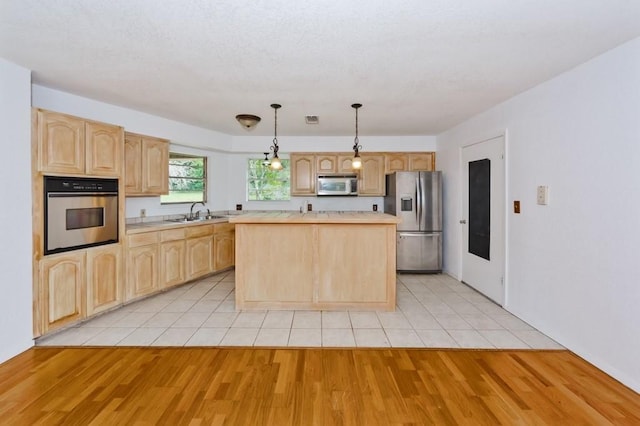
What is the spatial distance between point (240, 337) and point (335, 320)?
0.97 meters

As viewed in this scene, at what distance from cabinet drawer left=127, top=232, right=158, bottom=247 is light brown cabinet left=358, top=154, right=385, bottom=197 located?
10.7 feet

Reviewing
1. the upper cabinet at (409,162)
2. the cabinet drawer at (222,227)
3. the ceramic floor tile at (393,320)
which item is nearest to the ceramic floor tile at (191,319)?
the cabinet drawer at (222,227)

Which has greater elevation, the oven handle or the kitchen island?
the oven handle

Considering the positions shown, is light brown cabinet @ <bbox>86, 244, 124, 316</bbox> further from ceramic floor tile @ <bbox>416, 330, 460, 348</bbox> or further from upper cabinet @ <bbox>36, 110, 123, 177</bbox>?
ceramic floor tile @ <bbox>416, 330, 460, 348</bbox>

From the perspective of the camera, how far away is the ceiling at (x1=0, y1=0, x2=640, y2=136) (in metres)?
1.82

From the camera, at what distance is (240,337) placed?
2926mm

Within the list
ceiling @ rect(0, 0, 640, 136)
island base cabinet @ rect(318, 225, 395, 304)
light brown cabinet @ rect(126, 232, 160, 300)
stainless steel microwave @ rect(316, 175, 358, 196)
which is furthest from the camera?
stainless steel microwave @ rect(316, 175, 358, 196)

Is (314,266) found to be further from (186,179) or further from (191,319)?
(186,179)

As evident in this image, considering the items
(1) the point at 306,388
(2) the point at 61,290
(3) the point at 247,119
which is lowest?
(1) the point at 306,388

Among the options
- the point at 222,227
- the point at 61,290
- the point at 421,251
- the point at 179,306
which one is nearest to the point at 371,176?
the point at 421,251

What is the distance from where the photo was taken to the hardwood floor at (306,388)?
1909 mm

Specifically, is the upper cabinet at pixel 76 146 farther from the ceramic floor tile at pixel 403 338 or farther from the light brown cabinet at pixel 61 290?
the ceramic floor tile at pixel 403 338

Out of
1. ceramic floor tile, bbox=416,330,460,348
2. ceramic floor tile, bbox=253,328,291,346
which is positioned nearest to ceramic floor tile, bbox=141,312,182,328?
ceramic floor tile, bbox=253,328,291,346

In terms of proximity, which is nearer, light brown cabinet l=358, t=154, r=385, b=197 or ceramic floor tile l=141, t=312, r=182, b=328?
ceramic floor tile l=141, t=312, r=182, b=328
